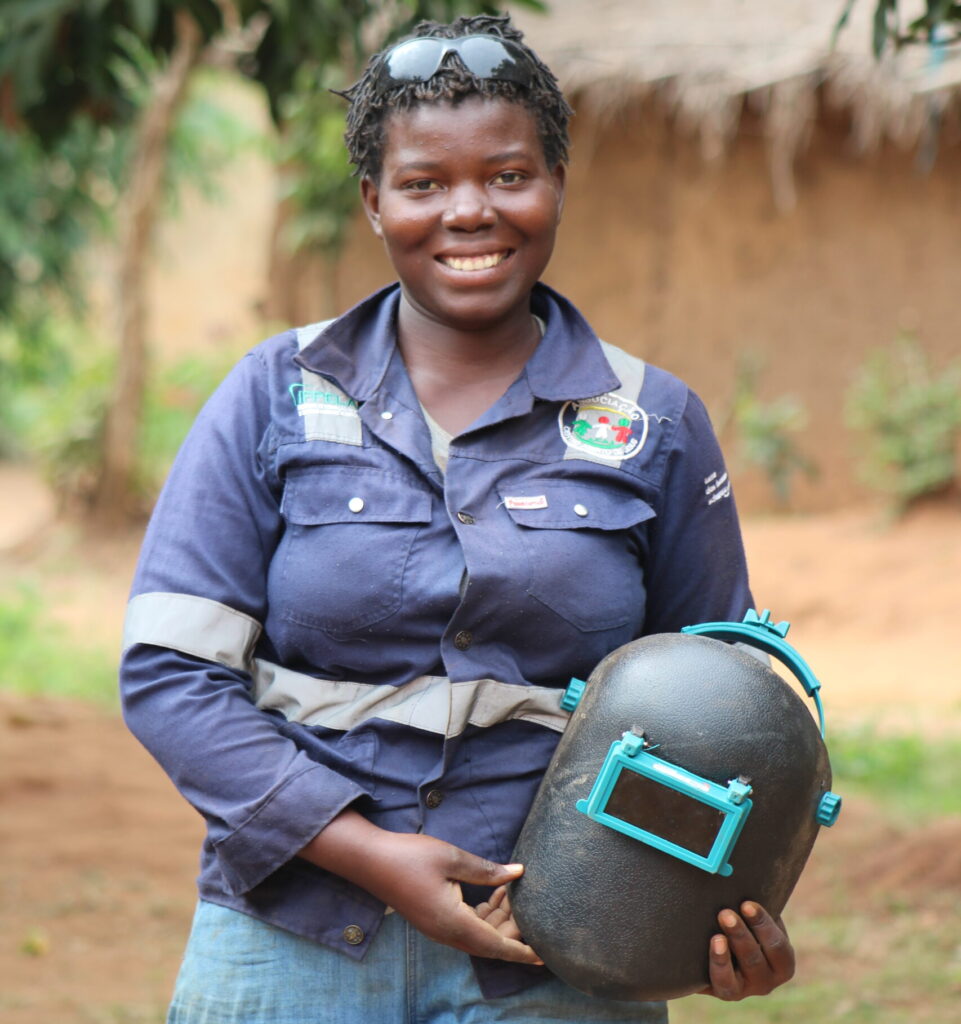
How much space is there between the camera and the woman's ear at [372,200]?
6.17ft

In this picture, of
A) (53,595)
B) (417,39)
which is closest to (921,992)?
(417,39)

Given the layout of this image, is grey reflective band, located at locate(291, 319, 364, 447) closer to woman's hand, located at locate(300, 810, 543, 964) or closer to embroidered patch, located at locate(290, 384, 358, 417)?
embroidered patch, located at locate(290, 384, 358, 417)

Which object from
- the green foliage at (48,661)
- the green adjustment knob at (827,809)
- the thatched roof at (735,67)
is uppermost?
the thatched roof at (735,67)

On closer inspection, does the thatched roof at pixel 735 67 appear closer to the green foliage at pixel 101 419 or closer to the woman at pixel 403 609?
the green foliage at pixel 101 419

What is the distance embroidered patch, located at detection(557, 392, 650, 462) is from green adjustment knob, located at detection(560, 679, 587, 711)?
0.27 m

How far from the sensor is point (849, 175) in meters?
10.3

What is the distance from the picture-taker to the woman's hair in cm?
177

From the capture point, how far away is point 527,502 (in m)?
1.76

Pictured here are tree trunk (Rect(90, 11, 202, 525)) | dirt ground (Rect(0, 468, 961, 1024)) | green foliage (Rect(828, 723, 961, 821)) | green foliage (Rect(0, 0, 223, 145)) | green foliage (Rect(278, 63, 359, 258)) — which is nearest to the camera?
green foliage (Rect(0, 0, 223, 145))

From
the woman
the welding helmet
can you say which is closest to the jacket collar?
the woman

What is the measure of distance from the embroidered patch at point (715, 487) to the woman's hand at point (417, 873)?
0.56m

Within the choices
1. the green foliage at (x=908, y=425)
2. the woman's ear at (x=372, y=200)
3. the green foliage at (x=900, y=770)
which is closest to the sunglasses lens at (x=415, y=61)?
the woman's ear at (x=372, y=200)

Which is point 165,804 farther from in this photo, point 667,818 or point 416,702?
point 667,818

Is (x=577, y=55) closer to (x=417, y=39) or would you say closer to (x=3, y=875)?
(x=3, y=875)
